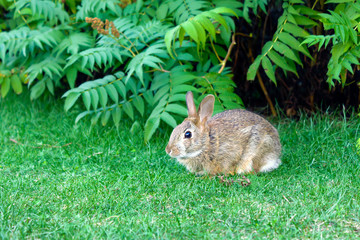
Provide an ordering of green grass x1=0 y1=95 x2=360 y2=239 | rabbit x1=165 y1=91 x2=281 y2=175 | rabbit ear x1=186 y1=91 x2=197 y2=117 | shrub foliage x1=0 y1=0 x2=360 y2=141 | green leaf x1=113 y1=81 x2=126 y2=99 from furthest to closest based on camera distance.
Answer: green leaf x1=113 y1=81 x2=126 y2=99 < shrub foliage x1=0 y1=0 x2=360 y2=141 < rabbit ear x1=186 y1=91 x2=197 y2=117 < rabbit x1=165 y1=91 x2=281 y2=175 < green grass x1=0 y1=95 x2=360 y2=239

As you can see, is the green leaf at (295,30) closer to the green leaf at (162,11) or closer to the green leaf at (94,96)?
the green leaf at (162,11)

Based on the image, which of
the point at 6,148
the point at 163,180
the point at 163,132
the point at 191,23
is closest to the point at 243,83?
the point at 163,132

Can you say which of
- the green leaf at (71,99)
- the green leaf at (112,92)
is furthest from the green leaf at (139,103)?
the green leaf at (71,99)

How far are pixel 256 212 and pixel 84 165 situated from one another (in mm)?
2071

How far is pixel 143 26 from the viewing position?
19.4ft

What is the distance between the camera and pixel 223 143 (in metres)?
4.74

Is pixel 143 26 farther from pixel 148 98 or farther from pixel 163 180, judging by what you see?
pixel 163 180

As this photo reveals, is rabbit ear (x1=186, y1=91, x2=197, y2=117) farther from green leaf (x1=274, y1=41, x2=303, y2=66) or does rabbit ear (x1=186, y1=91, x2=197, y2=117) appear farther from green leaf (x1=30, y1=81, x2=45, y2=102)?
green leaf (x1=30, y1=81, x2=45, y2=102)

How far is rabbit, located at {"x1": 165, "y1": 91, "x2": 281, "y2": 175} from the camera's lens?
15.0 feet

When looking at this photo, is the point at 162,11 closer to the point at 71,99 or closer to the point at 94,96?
the point at 94,96

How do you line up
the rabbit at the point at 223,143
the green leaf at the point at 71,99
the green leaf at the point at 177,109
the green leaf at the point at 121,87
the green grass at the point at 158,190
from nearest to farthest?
the green grass at the point at 158,190 < the rabbit at the point at 223,143 < the green leaf at the point at 177,109 < the green leaf at the point at 71,99 < the green leaf at the point at 121,87

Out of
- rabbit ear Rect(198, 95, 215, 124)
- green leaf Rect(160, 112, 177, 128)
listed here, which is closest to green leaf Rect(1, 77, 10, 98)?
green leaf Rect(160, 112, 177, 128)

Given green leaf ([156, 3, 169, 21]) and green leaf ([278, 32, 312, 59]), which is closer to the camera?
green leaf ([278, 32, 312, 59])

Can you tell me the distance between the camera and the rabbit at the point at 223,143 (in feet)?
15.0
